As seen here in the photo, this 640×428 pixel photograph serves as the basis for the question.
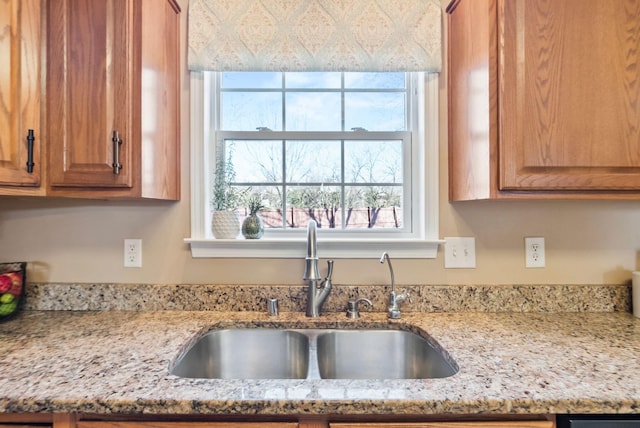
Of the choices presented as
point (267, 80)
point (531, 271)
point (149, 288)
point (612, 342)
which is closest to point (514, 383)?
point (612, 342)

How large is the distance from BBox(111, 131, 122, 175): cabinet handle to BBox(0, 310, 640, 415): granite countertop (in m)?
0.55

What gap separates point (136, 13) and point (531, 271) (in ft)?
5.80

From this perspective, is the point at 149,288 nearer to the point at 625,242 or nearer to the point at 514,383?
the point at 514,383

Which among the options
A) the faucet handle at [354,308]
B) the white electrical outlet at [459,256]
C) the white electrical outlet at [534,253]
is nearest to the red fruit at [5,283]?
the faucet handle at [354,308]

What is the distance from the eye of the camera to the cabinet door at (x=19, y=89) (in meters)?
1.09

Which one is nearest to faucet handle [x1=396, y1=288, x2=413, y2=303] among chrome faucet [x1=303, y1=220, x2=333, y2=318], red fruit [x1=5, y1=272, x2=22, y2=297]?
chrome faucet [x1=303, y1=220, x2=333, y2=318]

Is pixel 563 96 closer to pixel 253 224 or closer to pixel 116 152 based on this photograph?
pixel 253 224

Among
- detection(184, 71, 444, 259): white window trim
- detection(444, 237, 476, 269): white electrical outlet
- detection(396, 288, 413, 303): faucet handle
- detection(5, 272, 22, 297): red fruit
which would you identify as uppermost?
detection(184, 71, 444, 259): white window trim

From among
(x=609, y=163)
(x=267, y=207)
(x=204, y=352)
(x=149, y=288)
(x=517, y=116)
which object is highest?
(x=517, y=116)

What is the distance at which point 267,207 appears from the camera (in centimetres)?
161

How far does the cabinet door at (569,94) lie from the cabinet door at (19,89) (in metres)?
1.51

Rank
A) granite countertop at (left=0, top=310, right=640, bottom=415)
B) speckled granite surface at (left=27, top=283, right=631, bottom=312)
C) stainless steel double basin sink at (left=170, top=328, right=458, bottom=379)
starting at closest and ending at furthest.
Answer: granite countertop at (left=0, top=310, right=640, bottom=415) → stainless steel double basin sink at (left=170, top=328, right=458, bottom=379) → speckled granite surface at (left=27, top=283, right=631, bottom=312)

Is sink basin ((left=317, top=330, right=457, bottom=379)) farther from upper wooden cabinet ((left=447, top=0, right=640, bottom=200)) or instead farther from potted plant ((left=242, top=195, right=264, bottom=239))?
upper wooden cabinet ((left=447, top=0, right=640, bottom=200))

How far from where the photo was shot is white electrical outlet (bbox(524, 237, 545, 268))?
1.45 metres
